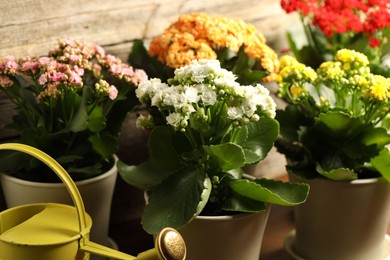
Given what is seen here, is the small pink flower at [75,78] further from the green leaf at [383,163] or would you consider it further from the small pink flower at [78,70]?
the green leaf at [383,163]

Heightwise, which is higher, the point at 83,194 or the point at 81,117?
the point at 81,117

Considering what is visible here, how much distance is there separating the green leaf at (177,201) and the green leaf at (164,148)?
43mm

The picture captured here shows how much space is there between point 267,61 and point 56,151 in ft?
1.42

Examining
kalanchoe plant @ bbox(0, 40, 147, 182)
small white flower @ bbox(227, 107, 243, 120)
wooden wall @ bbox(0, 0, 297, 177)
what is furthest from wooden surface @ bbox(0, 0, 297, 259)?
small white flower @ bbox(227, 107, 243, 120)

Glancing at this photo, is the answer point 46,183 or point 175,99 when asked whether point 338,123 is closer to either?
point 175,99

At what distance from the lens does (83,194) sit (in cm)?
110

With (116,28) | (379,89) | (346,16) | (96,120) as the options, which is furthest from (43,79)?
(346,16)

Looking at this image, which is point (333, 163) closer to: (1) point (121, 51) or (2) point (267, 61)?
(2) point (267, 61)

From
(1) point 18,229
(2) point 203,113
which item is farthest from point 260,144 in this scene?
(1) point 18,229

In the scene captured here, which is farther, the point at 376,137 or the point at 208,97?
the point at 376,137

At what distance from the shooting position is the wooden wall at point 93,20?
119cm

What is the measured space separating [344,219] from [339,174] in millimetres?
104

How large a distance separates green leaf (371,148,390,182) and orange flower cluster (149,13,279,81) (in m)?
0.26

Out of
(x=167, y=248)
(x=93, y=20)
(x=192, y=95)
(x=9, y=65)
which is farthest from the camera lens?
(x=93, y=20)
